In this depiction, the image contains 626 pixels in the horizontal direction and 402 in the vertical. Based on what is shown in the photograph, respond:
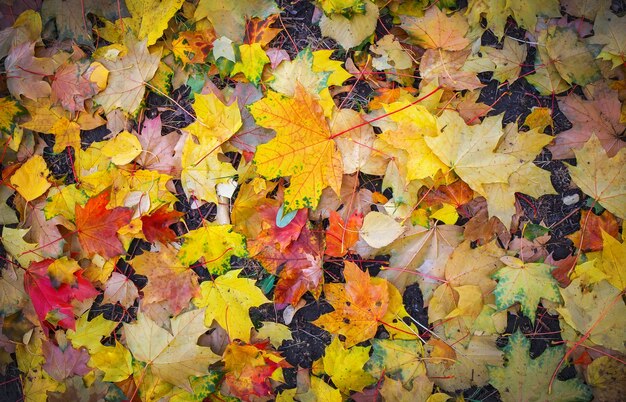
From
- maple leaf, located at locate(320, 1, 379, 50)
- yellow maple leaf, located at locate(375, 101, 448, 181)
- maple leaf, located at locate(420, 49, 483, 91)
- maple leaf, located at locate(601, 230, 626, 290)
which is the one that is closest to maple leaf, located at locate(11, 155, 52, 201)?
maple leaf, located at locate(320, 1, 379, 50)

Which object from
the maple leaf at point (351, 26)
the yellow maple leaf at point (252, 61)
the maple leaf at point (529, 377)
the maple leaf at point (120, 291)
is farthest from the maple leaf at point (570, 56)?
the maple leaf at point (120, 291)

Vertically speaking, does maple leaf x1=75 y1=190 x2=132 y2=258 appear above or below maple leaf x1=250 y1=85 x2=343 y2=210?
below

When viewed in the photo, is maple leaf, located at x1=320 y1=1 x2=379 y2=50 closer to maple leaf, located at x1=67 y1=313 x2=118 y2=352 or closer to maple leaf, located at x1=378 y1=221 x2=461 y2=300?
maple leaf, located at x1=378 y1=221 x2=461 y2=300

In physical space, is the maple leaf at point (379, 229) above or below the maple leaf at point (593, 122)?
below

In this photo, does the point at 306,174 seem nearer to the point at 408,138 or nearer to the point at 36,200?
the point at 408,138

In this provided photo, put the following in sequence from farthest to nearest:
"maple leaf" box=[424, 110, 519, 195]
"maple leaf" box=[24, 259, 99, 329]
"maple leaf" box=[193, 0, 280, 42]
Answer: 1. "maple leaf" box=[24, 259, 99, 329]
2. "maple leaf" box=[193, 0, 280, 42]
3. "maple leaf" box=[424, 110, 519, 195]

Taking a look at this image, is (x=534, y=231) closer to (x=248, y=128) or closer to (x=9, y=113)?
(x=248, y=128)

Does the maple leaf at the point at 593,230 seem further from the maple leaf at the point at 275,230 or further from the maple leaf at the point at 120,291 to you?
the maple leaf at the point at 120,291
